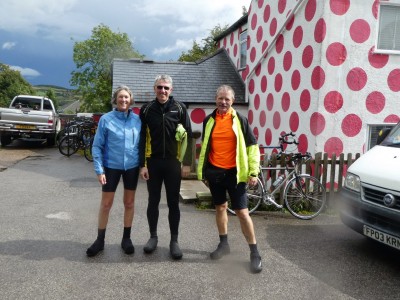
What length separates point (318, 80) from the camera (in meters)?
7.44

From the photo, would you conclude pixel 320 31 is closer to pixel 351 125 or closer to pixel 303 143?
pixel 351 125

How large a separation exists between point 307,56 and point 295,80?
2.25ft

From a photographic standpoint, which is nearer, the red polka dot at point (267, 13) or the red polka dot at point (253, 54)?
the red polka dot at point (267, 13)

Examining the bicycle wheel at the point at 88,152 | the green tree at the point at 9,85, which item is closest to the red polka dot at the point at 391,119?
the bicycle wheel at the point at 88,152

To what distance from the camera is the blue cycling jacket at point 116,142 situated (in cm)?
396

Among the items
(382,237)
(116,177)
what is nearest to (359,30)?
(382,237)

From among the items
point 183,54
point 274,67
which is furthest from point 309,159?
point 183,54

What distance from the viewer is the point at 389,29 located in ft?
25.1

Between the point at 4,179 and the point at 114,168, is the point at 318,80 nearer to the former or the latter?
the point at 114,168

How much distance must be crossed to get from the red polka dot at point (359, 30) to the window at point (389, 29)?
39 centimetres

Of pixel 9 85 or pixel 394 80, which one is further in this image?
pixel 9 85

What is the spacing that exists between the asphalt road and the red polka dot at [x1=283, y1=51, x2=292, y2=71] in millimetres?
4020

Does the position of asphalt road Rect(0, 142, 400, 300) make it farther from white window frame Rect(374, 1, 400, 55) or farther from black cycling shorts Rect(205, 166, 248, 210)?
white window frame Rect(374, 1, 400, 55)

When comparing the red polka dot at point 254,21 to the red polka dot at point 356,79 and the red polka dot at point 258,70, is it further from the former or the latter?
the red polka dot at point 356,79
